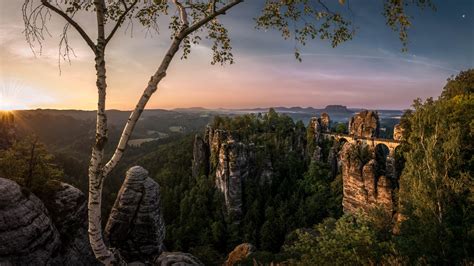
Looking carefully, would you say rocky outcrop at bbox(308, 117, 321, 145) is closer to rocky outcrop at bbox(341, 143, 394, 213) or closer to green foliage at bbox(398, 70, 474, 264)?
rocky outcrop at bbox(341, 143, 394, 213)

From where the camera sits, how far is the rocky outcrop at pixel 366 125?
232 ft

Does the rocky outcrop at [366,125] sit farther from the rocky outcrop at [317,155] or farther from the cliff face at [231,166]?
the cliff face at [231,166]

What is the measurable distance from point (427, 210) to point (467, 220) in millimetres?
2343

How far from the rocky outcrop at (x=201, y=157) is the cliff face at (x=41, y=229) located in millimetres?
57623

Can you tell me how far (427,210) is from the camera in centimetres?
2095

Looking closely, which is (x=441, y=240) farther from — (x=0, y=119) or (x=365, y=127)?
(x=0, y=119)

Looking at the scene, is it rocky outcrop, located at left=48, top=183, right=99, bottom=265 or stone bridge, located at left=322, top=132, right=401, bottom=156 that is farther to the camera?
stone bridge, located at left=322, top=132, right=401, bottom=156

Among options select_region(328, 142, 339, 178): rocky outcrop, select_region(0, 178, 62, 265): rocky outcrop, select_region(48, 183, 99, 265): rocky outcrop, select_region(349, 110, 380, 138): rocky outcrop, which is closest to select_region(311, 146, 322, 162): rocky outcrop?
select_region(328, 142, 339, 178): rocky outcrop

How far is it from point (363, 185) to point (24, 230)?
145 ft

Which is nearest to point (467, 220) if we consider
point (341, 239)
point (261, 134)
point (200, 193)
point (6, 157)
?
point (341, 239)

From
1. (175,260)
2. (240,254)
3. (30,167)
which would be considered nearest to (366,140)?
(240,254)

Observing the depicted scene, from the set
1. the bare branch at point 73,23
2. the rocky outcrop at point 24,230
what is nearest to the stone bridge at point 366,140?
the rocky outcrop at point 24,230

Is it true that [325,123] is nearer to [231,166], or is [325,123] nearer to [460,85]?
[231,166]

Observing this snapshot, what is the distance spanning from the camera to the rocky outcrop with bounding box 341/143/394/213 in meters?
42.3
